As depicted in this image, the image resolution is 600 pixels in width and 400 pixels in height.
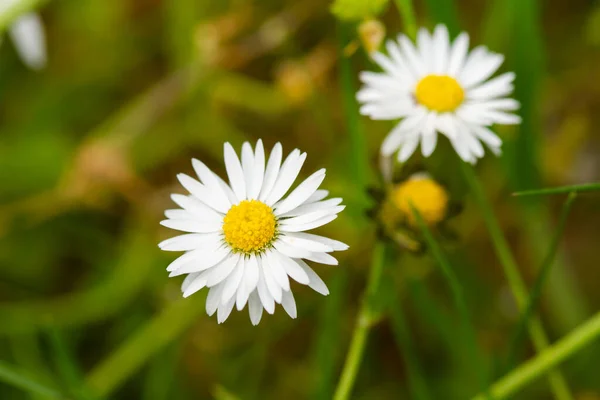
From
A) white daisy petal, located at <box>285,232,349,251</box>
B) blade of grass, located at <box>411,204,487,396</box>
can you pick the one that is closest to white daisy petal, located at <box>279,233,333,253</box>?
white daisy petal, located at <box>285,232,349,251</box>

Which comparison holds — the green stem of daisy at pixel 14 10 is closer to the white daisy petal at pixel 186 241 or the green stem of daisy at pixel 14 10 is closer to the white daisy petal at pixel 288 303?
the white daisy petal at pixel 186 241

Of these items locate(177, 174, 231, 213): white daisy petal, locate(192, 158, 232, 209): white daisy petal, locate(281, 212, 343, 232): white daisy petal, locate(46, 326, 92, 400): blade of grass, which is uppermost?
locate(192, 158, 232, 209): white daisy petal

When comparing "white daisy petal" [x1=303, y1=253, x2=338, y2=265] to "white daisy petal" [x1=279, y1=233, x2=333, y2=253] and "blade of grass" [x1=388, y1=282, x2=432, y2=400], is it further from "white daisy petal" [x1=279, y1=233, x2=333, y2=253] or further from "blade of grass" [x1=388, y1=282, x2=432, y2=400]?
"blade of grass" [x1=388, y1=282, x2=432, y2=400]

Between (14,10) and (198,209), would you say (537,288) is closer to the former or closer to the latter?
(198,209)

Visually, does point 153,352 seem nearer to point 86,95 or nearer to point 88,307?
point 88,307

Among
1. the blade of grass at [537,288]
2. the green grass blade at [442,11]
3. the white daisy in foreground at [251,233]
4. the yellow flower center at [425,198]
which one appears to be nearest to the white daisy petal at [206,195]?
the white daisy in foreground at [251,233]

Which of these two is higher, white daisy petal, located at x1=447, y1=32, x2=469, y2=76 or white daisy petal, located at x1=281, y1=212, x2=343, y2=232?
white daisy petal, located at x1=447, y1=32, x2=469, y2=76
